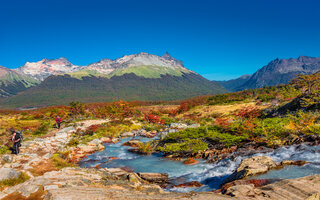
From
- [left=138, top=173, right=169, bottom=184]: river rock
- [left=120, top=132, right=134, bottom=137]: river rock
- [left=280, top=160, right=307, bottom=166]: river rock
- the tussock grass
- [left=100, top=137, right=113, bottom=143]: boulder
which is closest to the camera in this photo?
the tussock grass

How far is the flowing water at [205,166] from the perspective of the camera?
1113 centimetres

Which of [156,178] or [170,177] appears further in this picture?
[170,177]

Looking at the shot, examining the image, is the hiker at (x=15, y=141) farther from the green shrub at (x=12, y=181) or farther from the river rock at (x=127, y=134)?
the river rock at (x=127, y=134)

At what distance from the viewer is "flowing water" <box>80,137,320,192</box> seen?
36.5 feet

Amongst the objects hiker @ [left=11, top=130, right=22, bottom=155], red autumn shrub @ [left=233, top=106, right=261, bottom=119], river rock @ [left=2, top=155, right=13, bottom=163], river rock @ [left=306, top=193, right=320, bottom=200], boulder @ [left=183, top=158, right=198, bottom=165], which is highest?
red autumn shrub @ [left=233, top=106, right=261, bottom=119]

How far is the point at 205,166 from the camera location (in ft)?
50.3

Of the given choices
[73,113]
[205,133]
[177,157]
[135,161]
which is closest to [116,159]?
[135,161]

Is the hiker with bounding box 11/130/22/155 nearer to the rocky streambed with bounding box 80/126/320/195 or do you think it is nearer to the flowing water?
the flowing water

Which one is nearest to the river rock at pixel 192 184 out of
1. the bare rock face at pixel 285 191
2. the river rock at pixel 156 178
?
the river rock at pixel 156 178

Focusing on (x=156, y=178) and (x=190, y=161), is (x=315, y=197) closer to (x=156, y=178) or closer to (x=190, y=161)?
(x=156, y=178)

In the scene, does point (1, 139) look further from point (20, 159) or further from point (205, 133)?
point (205, 133)

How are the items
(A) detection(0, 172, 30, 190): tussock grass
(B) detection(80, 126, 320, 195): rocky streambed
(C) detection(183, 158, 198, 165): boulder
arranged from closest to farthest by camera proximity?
1. (A) detection(0, 172, 30, 190): tussock grass
2. (B) detection(80, 126, 320, 195): rocky streambed
3. (C) detection(183, 158, 198, 165): boulder

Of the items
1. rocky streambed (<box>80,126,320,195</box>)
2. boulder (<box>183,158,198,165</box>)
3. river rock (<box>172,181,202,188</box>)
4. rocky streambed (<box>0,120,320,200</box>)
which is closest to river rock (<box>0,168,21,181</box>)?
rocky streambed (<box>0,120,320,200</box>)

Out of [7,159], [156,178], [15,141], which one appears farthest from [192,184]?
[15,141]
